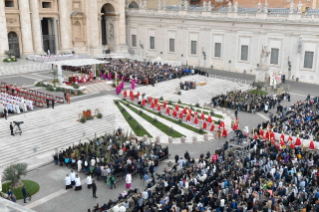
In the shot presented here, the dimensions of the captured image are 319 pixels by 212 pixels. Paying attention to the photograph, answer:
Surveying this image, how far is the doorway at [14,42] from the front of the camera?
167 ft

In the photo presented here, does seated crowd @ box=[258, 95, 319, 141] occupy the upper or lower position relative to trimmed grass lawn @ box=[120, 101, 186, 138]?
upper

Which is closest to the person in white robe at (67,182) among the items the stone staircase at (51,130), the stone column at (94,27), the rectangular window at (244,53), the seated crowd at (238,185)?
the stone staircase at (51,130)

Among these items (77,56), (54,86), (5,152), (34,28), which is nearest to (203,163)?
(5,152)

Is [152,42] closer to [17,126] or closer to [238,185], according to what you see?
[17,126]

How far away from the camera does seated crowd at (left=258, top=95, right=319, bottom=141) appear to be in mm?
26480

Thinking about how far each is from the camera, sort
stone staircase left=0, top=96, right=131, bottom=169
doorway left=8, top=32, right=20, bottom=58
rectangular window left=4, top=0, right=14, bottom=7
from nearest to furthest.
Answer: stone staircase left=0, top=96, right=131, bottom=169, rectangular window left=4, top=0, right=14, bottom=7, doorway left=8, top=32, right=20, bottom=58

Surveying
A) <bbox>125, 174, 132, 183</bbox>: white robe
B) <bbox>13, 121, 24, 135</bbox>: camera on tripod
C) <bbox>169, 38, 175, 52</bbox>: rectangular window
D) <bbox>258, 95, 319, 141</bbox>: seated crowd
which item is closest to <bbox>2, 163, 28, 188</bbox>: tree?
<bbox>125, 174, 132, 183</bbox>: white robe

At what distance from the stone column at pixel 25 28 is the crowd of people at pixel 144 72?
11.6 m

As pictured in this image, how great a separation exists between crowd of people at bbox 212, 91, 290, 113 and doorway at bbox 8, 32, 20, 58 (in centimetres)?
2984

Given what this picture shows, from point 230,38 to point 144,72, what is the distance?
46.0 feet

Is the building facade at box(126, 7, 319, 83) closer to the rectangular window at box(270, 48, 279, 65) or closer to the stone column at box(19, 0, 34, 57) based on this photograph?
the rectangular window at box(270, 48, 279, 65)

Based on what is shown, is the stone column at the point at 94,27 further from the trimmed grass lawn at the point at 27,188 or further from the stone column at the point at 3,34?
the trimmed grass lawn at the point at 27,188

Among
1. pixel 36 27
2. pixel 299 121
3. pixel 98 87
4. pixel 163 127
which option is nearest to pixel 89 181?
pixel 163 127

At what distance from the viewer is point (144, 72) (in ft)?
146
